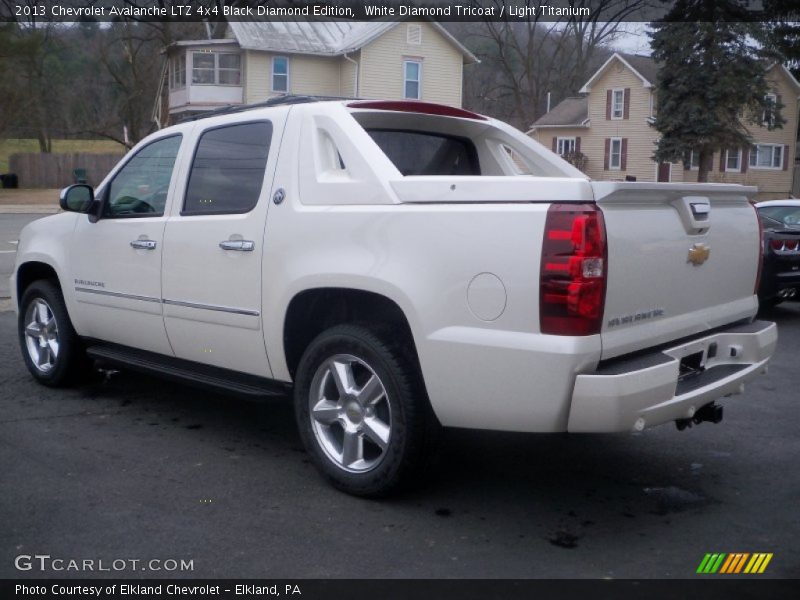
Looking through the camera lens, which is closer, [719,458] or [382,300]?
[382,300]

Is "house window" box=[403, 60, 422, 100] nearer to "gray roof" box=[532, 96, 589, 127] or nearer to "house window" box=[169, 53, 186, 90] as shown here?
"house window" box=[169, 53, 186, 90]

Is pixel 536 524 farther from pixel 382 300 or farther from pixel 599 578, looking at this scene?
pixel 382 300

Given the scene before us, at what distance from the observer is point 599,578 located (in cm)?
367

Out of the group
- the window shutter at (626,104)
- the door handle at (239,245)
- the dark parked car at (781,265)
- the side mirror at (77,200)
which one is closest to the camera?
the door handle at (239,245)

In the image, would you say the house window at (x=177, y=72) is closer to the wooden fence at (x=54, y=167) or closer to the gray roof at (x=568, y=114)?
the wooden fence at (x=54, y=167)

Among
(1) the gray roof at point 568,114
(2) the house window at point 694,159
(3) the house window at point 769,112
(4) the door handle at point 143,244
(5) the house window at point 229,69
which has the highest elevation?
(5) the house window at point 229,69

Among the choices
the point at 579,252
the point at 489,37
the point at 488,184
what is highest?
the point at 489,37

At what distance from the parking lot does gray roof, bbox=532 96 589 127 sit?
45.8m

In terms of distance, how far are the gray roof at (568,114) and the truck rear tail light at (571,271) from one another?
4747cm

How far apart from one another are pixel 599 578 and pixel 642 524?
2.22 feet

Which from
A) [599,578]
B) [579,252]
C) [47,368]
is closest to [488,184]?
[579,252]

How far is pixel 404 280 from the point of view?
13.5 feet

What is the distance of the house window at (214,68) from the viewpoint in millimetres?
40344

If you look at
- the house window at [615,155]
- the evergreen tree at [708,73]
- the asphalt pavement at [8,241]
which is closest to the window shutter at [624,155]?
the house window at [615,155]
